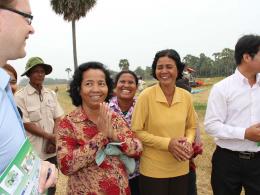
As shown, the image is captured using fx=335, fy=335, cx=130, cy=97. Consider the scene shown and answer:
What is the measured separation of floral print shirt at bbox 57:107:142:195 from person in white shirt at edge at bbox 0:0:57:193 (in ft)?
3.02

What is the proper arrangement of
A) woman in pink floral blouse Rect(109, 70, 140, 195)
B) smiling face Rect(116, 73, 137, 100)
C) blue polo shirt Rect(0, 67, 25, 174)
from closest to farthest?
blue polo shirt Rect(0, 67, 25, 174) → woman in pink floral blouse Rect(109, 70, 140, 195) → smiling face Rect(116, 73, 137, 100)

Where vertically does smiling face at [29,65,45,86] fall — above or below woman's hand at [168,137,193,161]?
above

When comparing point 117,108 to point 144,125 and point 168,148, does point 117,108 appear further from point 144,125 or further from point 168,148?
point 168,148

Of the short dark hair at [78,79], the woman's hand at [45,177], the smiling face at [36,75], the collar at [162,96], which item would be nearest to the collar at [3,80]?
the woman's hand at [45,177]

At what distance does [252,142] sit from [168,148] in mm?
866

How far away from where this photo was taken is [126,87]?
Result: 3.87m

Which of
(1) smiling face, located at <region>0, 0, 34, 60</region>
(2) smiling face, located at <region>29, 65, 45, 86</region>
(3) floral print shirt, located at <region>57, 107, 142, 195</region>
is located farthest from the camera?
(2) smiling face, located at <region>29, 65, 45, 86</region>

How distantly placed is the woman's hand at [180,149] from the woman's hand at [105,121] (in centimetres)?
80

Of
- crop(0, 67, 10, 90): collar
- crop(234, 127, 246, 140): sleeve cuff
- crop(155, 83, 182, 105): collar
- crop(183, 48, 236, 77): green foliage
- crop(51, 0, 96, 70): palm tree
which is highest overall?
crop(51, 0, 96, 70): palm tree

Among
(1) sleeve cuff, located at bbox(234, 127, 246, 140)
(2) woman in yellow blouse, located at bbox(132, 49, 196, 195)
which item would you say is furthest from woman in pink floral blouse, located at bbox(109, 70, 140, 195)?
(1) sleeve cuff, located at bbox(234, 127, 246, 140)

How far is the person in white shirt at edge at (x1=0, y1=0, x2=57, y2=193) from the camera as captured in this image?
121 centimetres

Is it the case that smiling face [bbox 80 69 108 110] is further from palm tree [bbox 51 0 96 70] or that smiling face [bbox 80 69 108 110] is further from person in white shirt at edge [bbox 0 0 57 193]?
palm tree [bbox 51 0 96 70]

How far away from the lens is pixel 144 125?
333cm

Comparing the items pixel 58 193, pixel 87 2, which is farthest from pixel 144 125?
pixel 87 2
